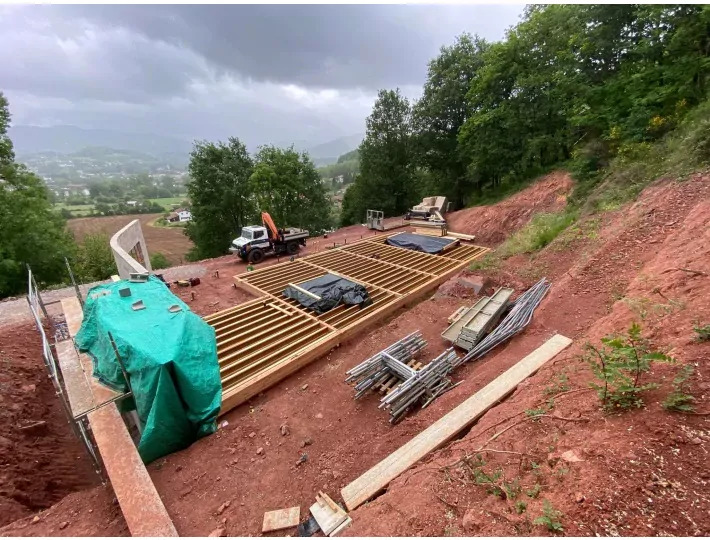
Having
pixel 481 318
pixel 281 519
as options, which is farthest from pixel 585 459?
pixel 481 318

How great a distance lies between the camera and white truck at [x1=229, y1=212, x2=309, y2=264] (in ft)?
41.9

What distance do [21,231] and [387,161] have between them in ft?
63.0

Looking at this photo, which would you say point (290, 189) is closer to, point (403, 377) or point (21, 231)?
point (21, 231)

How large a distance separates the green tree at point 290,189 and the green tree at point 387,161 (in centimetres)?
294

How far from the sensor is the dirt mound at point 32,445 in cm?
438

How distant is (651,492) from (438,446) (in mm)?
1942

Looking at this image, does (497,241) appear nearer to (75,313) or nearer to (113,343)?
(113,343)

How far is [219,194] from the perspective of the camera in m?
19.8

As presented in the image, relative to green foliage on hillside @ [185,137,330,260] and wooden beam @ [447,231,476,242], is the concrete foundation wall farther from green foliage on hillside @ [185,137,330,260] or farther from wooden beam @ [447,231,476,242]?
wooden beam @ [447,231,476,242]

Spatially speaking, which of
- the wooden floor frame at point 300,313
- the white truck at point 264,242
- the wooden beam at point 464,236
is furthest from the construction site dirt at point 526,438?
the white truck at point 264,242

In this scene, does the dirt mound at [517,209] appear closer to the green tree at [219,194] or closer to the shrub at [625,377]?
the shrub at [625,377]

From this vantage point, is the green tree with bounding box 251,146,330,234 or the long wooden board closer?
the long wooden board

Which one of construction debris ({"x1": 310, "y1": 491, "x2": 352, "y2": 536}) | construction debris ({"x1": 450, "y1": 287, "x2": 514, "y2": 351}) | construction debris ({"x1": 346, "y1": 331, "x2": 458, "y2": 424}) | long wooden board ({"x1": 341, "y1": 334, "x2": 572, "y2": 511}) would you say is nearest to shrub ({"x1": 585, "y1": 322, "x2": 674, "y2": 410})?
long wooden board ({"x1": 341, "y1": 334, "x2": 572, "y2": 511})

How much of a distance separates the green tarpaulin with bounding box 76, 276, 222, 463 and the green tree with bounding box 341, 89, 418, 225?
688 inches
